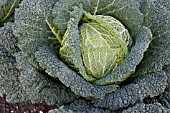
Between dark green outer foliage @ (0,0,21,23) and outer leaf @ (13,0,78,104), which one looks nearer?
outer leaf @ (13,0,78,104)

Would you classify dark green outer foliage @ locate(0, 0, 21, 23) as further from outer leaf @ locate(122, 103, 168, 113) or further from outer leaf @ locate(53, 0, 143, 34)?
outer leaf @ locate(122, 103, 168, 113)

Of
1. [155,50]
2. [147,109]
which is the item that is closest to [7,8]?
[155,50]

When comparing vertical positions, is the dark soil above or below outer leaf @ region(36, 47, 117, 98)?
below

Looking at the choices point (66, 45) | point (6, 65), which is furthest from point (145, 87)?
point (6, 65)

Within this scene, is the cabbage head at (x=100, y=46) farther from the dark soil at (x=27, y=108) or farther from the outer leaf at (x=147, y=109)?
the dark soil at (x=27, y=108)

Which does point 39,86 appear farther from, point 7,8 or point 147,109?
point 7,8

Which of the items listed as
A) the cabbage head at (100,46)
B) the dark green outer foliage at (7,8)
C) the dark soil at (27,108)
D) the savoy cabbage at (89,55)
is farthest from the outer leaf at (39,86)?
the dark green outer foliage at (7,8)

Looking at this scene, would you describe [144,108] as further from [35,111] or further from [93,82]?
[35,111]

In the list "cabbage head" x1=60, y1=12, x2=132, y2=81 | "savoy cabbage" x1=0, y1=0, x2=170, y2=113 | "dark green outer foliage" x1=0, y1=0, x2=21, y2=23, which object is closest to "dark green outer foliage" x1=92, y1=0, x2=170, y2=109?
"savoy cabbage" x1=0, y1=0, x2=170, y2=113
